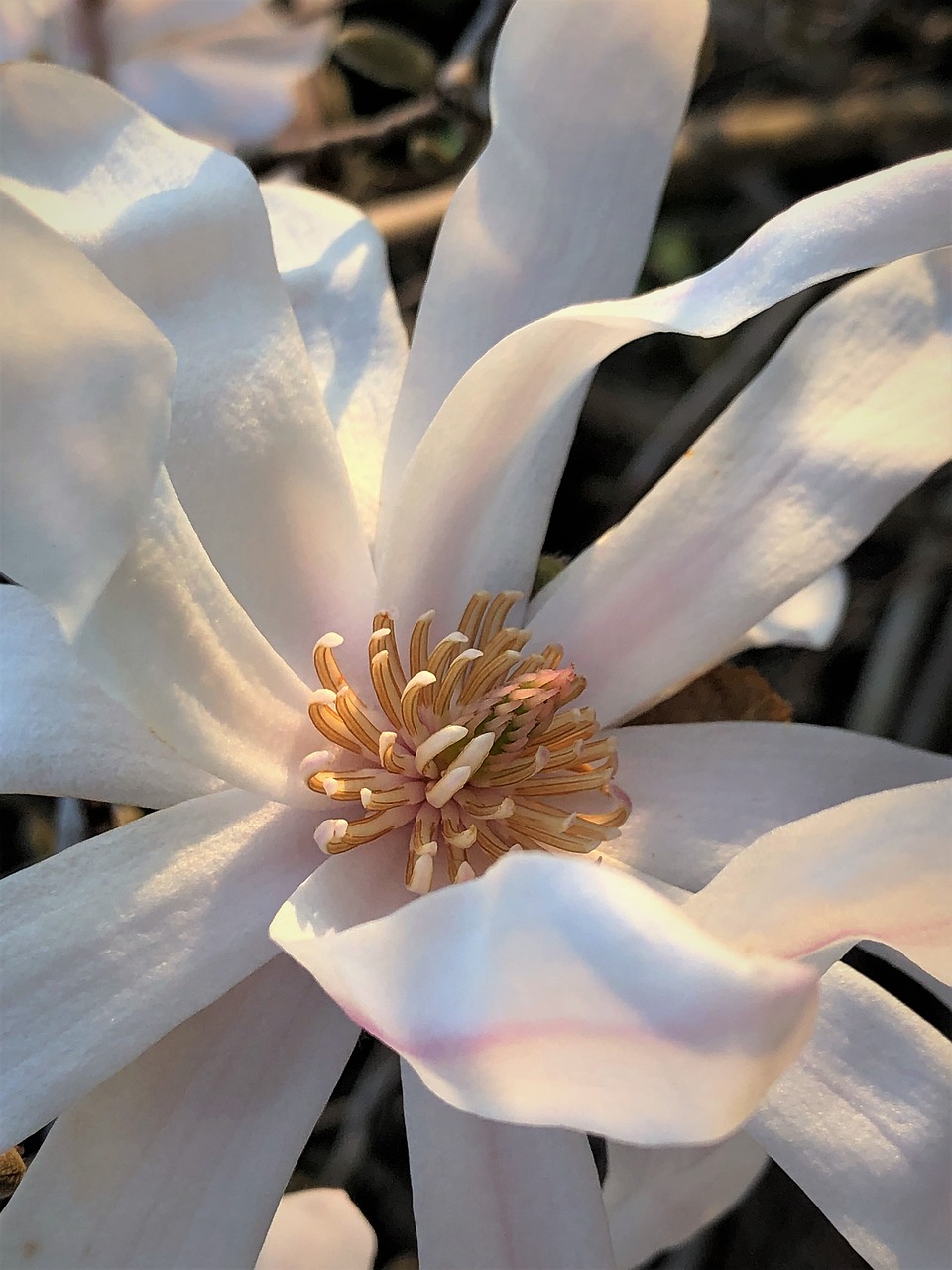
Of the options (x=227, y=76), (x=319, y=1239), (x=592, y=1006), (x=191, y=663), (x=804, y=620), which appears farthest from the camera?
(x=227, y=76)

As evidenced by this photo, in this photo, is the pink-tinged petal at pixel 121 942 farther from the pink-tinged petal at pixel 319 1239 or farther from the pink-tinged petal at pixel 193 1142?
the pink-tinged petal at pixel 319 1239

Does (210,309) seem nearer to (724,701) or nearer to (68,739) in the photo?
(68,739)

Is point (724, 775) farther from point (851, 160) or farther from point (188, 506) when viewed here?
point (851, 160)

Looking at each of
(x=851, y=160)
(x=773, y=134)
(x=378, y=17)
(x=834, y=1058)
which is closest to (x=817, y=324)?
(x=834, y=1058)

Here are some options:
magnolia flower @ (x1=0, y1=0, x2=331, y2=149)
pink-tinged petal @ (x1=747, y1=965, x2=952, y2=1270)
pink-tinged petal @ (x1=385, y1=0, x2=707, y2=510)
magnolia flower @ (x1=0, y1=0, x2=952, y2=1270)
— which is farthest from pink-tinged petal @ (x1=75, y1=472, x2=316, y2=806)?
magnolia flower @ (x1=0, y1=0, x2=331, y2=149)

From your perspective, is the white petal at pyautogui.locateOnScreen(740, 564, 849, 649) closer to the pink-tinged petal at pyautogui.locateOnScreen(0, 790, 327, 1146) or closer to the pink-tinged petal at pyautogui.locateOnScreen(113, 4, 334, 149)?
the pink-tinged petal at pyautogui.locateOnScreen(0, 790, 327, 1146)

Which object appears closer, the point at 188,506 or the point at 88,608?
the point at 88,608

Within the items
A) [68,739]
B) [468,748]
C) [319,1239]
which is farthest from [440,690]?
[319,1239]
